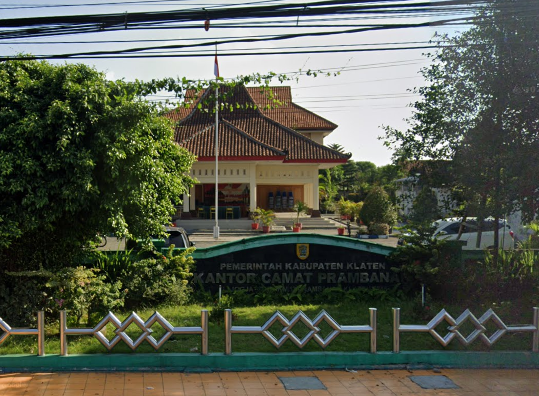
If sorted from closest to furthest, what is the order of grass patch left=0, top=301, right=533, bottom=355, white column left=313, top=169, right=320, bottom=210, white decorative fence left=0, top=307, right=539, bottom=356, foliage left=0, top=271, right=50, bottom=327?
white decorative fence left=0, top=307, right=539, bottom=356, grass patch left=0, top=301, right=533, bottom=355, foliage left=0, top=271, right=50, bottom=327, white column left=313, top=169, right=320, bottom=210

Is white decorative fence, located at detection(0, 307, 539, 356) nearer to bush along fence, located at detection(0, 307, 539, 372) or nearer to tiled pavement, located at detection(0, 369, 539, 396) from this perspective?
bush along fence, located at detection(0, 307, 539, 372)

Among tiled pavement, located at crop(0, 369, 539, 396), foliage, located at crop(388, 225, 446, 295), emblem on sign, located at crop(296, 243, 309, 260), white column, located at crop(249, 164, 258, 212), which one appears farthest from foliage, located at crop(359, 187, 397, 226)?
tiled pavement, located at crop(0, 369, 539, 396)

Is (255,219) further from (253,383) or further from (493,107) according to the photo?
(253,383)

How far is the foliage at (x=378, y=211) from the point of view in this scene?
1132 inches

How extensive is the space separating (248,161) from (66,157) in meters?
22.6

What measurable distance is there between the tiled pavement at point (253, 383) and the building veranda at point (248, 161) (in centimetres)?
2096

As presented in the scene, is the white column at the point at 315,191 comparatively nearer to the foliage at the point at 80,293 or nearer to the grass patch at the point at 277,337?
the grass patch at the point at 277,337

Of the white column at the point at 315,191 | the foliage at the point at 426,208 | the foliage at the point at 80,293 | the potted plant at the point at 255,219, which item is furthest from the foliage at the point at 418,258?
the white column at the point at 315,191

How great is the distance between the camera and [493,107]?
29.2 feet

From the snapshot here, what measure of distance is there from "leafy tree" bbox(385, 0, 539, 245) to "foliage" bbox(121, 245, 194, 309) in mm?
5348

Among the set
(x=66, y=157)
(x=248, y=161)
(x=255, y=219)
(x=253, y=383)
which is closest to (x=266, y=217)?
(x=255, y=219)

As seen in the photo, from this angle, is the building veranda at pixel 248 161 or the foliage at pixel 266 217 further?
the building veranda at pixel 248 161

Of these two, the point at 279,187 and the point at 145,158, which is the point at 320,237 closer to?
the point at 145,158

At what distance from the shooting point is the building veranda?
29453 mm
